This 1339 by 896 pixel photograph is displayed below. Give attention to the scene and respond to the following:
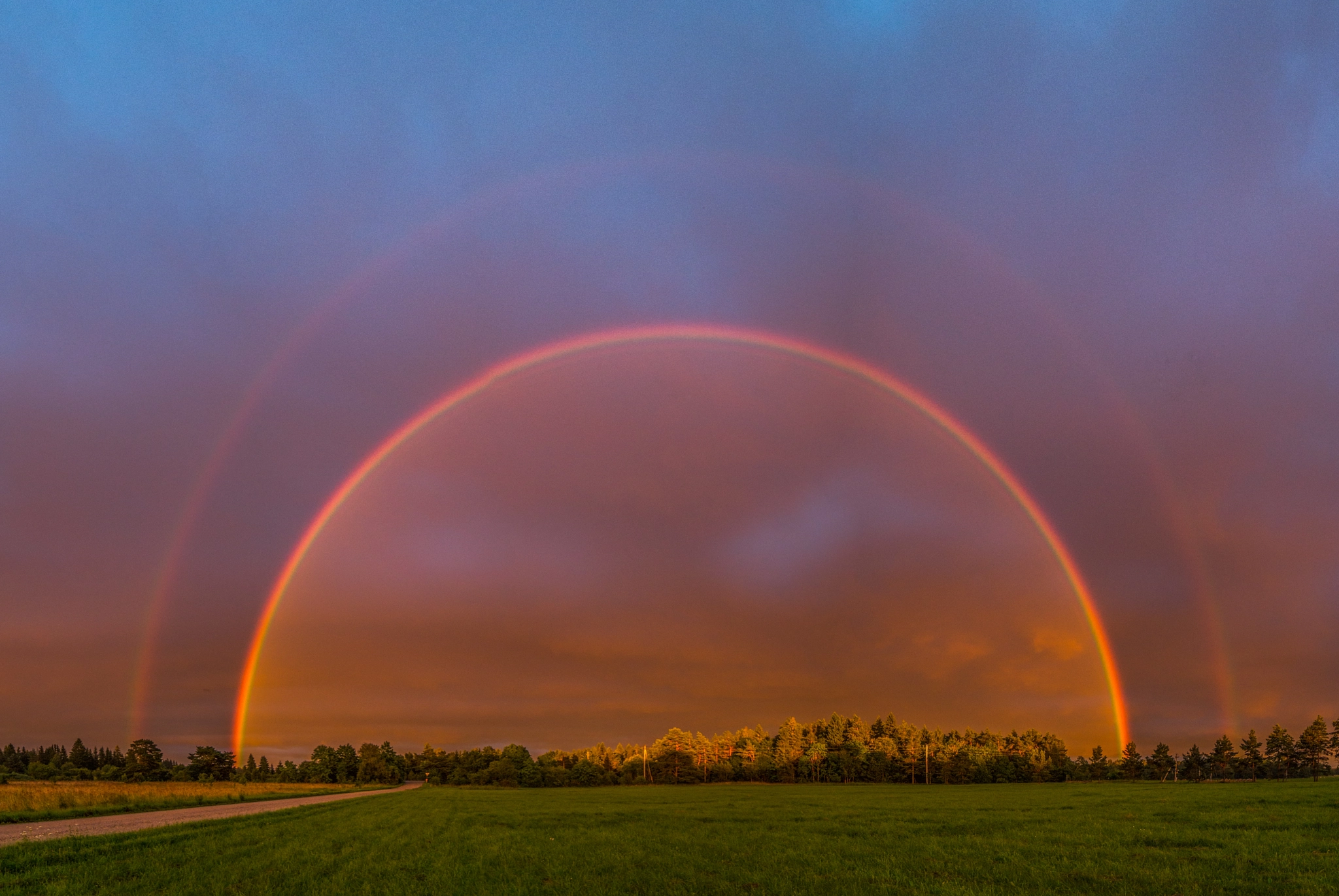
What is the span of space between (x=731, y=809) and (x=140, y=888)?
136 feet

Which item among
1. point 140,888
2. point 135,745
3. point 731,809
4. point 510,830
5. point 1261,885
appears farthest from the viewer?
point 135,745

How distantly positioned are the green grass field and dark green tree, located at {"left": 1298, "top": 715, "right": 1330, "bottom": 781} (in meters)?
198

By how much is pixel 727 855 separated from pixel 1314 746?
23745cm

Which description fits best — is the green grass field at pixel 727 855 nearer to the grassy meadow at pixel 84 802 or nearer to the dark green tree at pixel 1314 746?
the grassy meadow at pixel 84 802

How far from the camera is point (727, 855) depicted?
25906 millimetres

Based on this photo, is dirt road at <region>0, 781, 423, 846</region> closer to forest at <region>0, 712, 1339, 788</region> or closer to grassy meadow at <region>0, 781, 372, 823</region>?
grassy meadow at <region>0, 781, 372, 823</region>

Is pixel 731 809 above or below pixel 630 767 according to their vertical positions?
above

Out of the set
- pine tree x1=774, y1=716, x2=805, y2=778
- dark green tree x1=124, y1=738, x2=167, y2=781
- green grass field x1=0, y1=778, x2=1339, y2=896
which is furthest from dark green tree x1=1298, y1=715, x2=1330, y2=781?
dark green tree x1=124, y1=738, x2=167, y2=781

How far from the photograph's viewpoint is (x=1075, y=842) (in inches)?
1090

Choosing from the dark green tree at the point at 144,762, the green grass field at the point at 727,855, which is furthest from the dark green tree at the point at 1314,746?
the dark green tree at the point at 144,762

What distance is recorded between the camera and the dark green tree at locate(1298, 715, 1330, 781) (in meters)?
195

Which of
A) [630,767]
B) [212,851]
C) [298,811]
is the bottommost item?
[630,767]

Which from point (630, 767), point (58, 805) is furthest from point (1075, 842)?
point (630, 767)

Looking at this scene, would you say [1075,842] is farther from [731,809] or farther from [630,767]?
[630,767]
